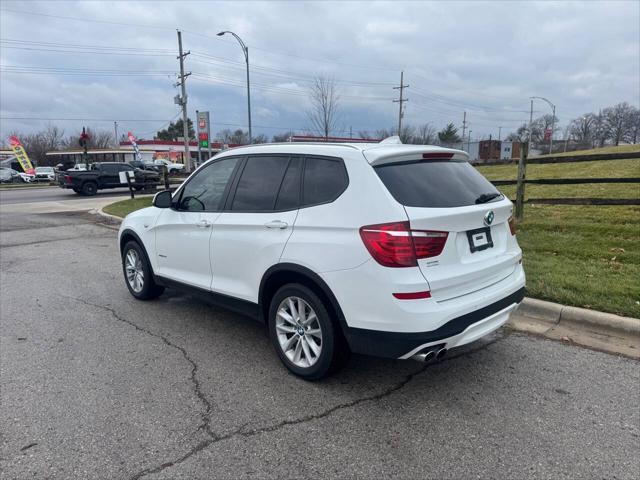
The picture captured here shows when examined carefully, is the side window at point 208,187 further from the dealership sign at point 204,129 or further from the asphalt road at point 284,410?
the dealership sign at point 204,129

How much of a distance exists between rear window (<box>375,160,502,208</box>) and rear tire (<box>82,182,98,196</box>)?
2605cm

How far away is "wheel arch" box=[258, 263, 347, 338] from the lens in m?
3.21

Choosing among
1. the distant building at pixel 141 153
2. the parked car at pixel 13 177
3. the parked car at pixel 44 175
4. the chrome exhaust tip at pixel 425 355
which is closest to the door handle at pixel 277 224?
the chrome exhaust tip at pixel 425 355

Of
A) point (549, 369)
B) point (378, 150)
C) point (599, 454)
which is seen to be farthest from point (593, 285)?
point (378, 150)

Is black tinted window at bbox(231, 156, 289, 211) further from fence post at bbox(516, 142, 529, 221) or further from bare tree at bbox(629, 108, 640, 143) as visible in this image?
bare tree at bbox(629, 108, 640, 143)

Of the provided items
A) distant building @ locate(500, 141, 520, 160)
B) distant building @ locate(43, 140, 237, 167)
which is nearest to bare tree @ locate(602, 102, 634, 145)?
distant building @ locate(500, 141, 520, 160)

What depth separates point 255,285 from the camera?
384cm

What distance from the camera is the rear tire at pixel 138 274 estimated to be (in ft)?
18.0

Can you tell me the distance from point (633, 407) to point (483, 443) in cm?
124

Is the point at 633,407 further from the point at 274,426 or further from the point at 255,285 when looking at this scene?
the point at 255,285

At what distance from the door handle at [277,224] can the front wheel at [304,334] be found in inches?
17.9

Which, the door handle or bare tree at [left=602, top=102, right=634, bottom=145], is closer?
the door handle

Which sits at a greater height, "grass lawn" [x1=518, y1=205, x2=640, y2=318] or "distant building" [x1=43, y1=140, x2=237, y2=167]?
"distant building" [x1=43, y1=140, x2=237, y2=167]

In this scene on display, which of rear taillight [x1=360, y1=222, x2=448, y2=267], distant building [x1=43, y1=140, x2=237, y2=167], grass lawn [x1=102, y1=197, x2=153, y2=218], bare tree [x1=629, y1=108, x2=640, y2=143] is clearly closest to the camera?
rear taillight [x1=360, y1=222, x2=448, y2=267]
